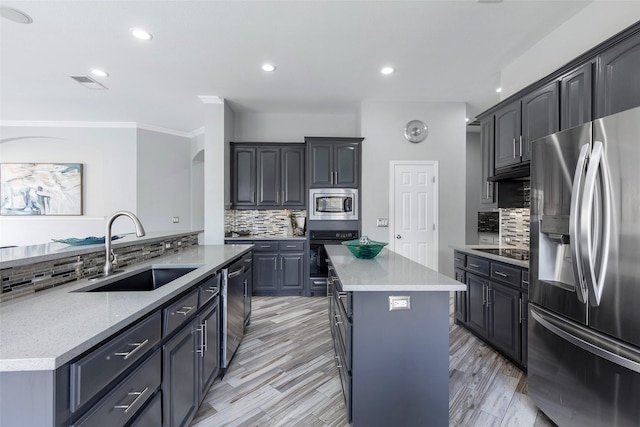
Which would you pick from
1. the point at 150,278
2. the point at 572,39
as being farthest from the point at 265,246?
the point at 572,39

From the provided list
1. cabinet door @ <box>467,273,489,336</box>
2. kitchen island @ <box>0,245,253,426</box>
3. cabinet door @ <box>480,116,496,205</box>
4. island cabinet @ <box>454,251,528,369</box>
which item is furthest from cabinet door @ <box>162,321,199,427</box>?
cabinet door @ <box>480,116,496,205</box>

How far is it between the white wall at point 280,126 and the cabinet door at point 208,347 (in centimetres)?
358

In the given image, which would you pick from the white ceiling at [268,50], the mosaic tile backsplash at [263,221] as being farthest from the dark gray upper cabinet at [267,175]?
the white ceiling at [268,50]

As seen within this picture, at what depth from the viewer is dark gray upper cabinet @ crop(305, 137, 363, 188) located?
4.48 metres

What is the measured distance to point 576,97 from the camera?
2053 mm

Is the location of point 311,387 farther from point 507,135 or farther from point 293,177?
point 293,177

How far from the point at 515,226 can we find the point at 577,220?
205 cm

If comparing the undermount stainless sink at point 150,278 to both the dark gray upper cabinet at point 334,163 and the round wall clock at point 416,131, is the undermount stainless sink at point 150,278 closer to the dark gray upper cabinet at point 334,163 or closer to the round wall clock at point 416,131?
the dark gray upper cabinet at point 334,163

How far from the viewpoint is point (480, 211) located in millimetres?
6293

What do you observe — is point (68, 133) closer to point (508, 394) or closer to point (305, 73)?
point (305, 73)

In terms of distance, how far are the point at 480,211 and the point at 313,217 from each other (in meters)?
4.02

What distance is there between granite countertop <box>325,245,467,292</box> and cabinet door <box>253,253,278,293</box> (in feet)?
7.43

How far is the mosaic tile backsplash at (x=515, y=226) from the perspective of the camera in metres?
3.09

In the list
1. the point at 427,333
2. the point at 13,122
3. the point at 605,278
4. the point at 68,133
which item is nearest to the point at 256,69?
the point at 427,333
